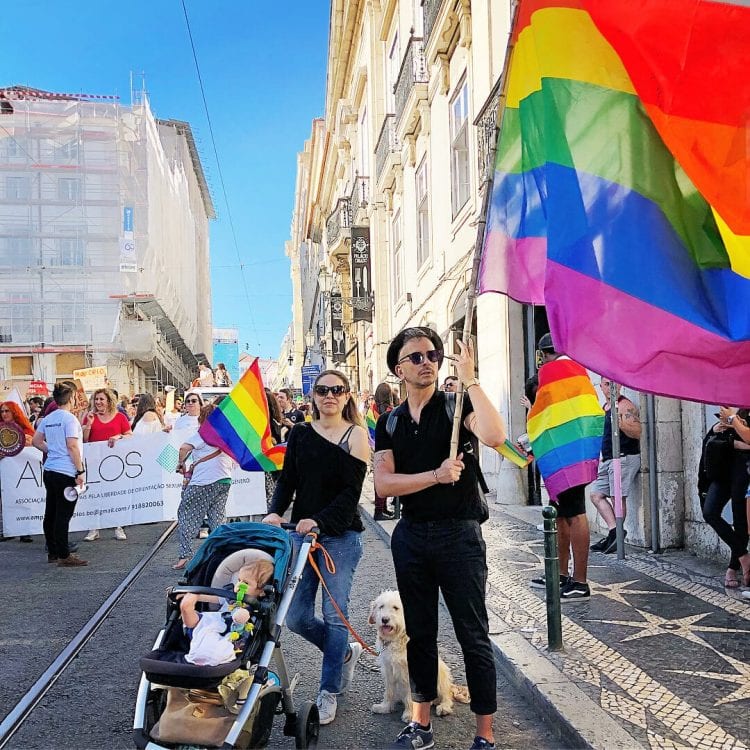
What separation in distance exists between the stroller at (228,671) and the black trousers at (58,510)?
5266 millimetres

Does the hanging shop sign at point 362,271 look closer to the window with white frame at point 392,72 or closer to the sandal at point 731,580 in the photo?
the window with white frame at point 392,72

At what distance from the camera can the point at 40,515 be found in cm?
1102

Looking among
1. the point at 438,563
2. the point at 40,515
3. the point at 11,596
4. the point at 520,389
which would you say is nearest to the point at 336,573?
the point at 438,563

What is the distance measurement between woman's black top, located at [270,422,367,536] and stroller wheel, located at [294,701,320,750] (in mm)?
904

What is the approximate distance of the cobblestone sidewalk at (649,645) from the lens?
3982 millimetres

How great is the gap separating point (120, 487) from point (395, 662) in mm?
7856

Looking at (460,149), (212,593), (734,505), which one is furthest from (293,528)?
(460,149)

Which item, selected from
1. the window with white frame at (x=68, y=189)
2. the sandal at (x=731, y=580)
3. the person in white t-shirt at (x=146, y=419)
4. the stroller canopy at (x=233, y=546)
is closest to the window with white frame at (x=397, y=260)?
the person in white t-shirt at (x=146, y=419)

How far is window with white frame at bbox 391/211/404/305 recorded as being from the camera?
24.3m

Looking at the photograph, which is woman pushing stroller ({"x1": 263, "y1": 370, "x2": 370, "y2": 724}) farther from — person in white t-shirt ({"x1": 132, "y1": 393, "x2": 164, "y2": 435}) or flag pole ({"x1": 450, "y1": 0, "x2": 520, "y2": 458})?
person in white t-shirt ({"x1": 132, "y1": 393, "x2": 164, "y2": 435})

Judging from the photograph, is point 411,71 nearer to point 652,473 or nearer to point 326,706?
point 652,473

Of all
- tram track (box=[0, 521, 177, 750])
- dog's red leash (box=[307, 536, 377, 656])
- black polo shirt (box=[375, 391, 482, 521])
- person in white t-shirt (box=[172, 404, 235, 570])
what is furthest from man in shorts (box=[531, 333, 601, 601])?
tram track (box=[0, 521, 177, 750])

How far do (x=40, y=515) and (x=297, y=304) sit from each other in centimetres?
8918

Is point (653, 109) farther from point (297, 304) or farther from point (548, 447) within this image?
point (297, 304)
